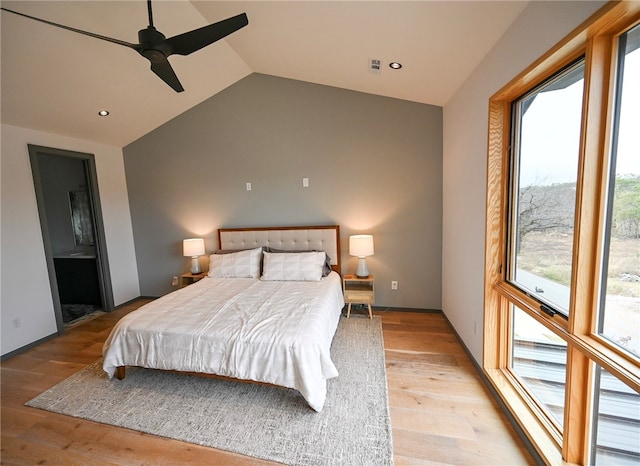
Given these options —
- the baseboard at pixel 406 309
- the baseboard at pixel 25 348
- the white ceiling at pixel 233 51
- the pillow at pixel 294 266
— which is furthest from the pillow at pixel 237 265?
the white ceiling at pixel 233 51

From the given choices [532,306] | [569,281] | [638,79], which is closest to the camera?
[638,79]

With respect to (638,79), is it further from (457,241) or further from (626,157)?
(457,241)

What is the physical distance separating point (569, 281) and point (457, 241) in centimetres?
140

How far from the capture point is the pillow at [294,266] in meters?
3.18

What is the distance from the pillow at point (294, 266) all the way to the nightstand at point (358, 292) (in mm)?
429

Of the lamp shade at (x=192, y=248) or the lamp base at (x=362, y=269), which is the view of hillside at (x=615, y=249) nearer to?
the lamp base at (x=362, y=269)

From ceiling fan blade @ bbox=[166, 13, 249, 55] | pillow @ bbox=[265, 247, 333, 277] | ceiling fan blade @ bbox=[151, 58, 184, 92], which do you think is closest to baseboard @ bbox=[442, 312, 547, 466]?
pillow @ bbox=[265, 247, 333, 277]

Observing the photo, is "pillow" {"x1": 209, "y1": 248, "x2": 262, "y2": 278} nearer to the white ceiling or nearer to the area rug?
the area rug

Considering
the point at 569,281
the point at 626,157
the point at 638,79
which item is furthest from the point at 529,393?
the point at 638,79

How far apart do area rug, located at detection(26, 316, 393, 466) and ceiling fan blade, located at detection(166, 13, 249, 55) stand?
2.46m

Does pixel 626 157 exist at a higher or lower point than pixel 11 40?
lower

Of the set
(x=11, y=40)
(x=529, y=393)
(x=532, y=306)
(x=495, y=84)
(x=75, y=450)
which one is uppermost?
(x=11, y=40)

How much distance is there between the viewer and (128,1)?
2041mm

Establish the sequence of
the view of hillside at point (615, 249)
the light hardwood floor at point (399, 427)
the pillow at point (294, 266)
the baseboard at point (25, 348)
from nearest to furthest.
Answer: the view of hillside at point (615, 249) → the light hardwood floor at point (399, 427) → the baseboard at point (25, 348) → the pillow at point (294, 266)
